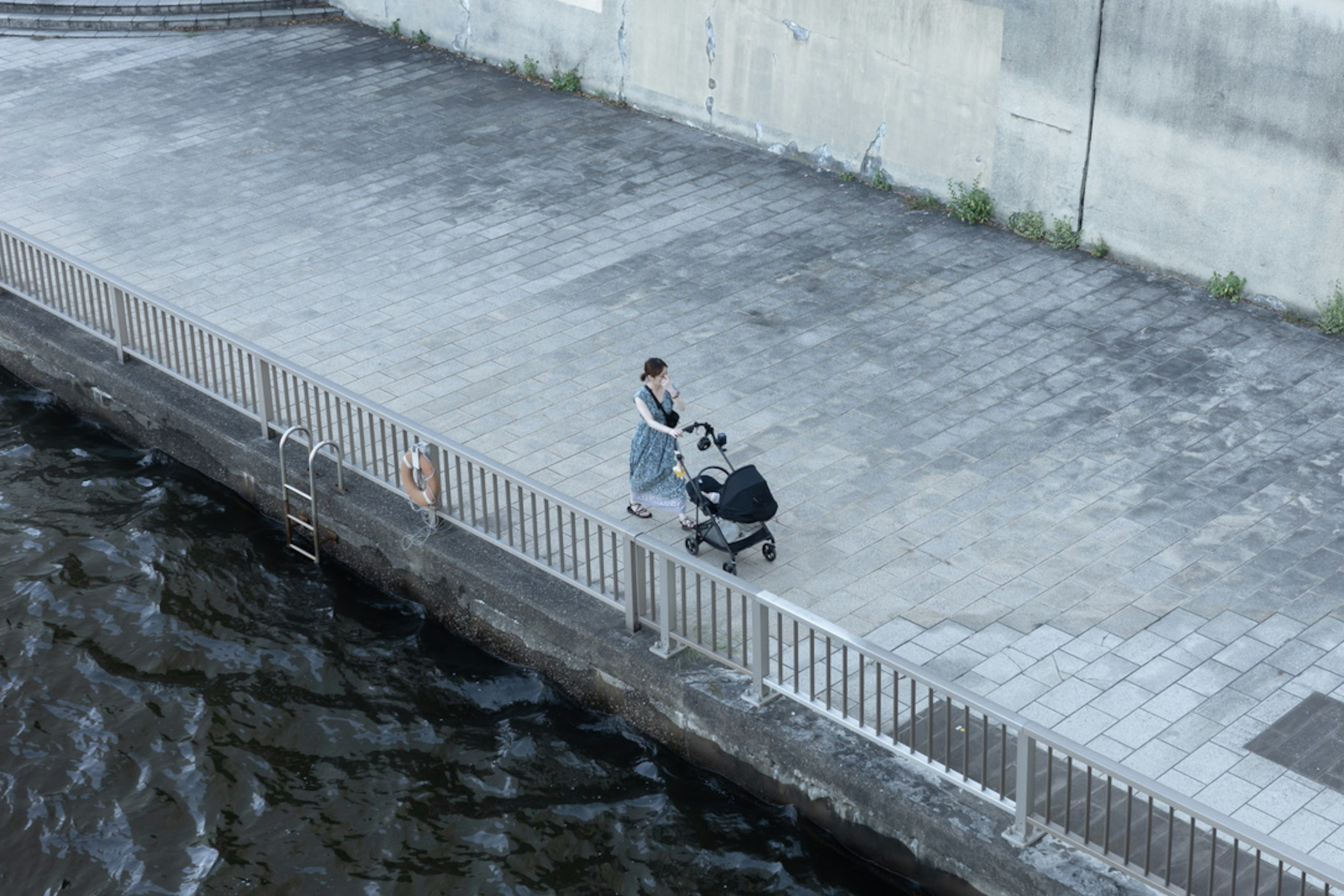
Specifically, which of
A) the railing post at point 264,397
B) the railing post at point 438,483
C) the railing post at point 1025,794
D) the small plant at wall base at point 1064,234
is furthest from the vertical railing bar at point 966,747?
the small plant at wall base at point 1064,234

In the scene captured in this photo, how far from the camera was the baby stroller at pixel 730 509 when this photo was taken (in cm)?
1060

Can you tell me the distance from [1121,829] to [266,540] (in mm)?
6880

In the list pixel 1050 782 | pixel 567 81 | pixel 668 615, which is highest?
pixel 567 81

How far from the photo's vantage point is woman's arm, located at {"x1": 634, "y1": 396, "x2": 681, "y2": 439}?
425 inches

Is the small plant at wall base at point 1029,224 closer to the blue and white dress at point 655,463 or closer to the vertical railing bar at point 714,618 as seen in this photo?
the blue and white dress at point 655,463

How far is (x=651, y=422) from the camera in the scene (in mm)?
10859

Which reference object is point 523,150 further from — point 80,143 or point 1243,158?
point 1243,158

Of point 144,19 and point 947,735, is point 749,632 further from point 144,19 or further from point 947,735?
point 144,19

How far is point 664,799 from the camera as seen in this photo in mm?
9844

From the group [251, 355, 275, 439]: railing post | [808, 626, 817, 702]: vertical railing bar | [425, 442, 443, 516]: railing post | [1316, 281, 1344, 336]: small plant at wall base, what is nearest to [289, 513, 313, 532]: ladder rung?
[251, 355, 275, 439]: railing post

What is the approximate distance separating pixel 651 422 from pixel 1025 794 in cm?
373

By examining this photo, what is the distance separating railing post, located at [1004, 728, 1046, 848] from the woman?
11.4 feet

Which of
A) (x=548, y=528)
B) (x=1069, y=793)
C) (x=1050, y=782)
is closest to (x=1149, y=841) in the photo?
(x=1069, y=793)

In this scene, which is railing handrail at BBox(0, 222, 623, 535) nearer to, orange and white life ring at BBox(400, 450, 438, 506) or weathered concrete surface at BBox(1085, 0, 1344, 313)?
orange and white life ring at BBox(400, 450, 438, 506)
